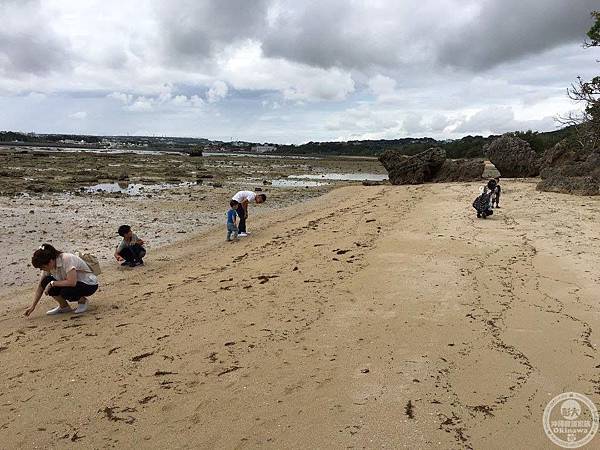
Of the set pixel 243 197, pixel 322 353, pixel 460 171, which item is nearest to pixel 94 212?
pixel 243 197

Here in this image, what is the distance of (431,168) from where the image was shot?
1128 inches

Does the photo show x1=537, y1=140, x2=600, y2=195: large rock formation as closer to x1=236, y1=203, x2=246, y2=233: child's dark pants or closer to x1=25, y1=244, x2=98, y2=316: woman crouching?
x1=236, y1=203, x2=246, y2=233: child's dark pants

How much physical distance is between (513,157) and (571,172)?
Answer: 23.7 feet

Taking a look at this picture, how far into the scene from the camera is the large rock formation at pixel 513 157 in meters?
25.8

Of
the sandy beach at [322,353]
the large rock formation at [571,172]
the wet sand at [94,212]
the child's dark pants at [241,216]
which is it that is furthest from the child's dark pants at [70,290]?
the large rock formation at [571,172]

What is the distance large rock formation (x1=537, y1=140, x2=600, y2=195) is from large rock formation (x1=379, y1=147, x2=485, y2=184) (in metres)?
4.07

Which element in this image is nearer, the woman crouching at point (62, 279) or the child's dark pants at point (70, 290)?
the woman crouching at point (62, 279)

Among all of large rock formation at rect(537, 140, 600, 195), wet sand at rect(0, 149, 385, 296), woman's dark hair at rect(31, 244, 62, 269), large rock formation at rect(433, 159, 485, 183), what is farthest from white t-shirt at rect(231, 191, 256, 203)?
large rock formation at rect(433, 159, 485, 183)

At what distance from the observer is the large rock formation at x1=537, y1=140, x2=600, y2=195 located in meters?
16.5

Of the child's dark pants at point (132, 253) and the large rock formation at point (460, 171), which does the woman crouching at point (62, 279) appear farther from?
the large rock formation at point (460, 171)

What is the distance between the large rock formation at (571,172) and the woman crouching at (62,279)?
16.1 metres

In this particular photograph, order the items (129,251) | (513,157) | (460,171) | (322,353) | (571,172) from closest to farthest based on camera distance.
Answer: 1. (322,353)
2. (129,251)
3. (571,172)
4. (513,157)
5. (460,171)

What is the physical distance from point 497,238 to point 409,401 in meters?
6.85

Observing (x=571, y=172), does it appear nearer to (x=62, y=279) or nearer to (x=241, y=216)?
(x=241, y=216)
